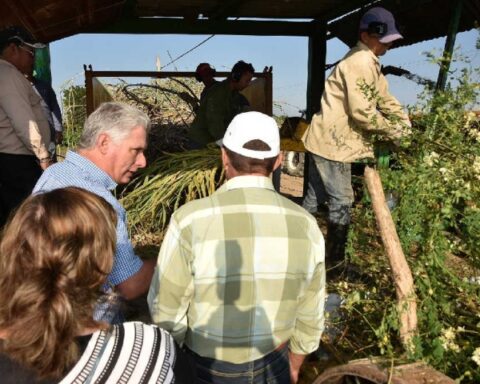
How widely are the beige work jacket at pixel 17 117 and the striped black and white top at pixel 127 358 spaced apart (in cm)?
295

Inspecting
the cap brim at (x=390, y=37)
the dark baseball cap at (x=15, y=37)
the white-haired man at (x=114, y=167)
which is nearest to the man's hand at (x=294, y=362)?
the white-haired man at (x=114, y=167)

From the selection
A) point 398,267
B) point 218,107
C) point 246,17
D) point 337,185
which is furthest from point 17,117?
Answer: point 246,17

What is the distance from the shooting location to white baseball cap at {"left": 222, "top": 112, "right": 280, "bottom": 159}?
1.73 meters

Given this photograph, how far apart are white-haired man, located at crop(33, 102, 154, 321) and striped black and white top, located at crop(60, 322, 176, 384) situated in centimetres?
68

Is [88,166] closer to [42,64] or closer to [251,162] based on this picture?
[251,162]

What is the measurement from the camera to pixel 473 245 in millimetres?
2328

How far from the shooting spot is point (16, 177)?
4.00 metres

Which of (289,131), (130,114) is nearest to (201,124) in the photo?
(289,131)

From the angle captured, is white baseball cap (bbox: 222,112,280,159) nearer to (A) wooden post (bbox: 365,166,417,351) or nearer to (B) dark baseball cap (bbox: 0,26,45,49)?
(A) wooden post (bbox: 365,166,417,351)

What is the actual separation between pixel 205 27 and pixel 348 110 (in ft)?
13.1

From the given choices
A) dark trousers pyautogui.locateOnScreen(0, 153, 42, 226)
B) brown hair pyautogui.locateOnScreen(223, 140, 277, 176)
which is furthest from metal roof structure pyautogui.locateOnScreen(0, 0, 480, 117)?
brown hair pyautogui.locateOnScreen(223, 140, 277, 176)

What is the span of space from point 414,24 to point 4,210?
17.3ft

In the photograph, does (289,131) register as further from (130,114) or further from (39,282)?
(39,282)

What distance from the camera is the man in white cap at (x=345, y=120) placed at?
361cm
